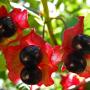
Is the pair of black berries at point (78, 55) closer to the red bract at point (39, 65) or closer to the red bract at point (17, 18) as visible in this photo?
the red bract at point (39, 65)

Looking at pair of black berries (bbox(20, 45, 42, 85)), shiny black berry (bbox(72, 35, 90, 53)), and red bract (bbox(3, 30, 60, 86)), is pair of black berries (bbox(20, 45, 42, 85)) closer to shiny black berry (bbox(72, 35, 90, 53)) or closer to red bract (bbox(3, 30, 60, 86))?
red bract (bbox(3, 30, 60, 86))

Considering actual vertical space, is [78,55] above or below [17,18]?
below

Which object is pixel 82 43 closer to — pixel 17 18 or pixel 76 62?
pixel 76 62

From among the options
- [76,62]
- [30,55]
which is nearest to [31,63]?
[30,55]

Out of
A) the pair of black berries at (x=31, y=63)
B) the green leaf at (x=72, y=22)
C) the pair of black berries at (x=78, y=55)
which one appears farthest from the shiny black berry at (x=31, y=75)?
the green leaf at (x=72, y=22)

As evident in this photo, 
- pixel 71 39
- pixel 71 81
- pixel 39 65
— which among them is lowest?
pixel 71 81

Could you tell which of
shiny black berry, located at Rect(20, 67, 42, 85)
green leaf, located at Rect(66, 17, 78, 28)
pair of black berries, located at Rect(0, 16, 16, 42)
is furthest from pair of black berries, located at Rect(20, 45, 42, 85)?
green leaf, located at Rect(66, 17, 78, 28)
